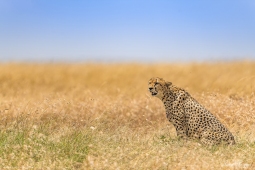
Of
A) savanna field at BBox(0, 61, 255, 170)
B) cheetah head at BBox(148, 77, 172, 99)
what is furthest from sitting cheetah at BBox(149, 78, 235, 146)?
savanna field at BBox(0, 61, 255, 170)

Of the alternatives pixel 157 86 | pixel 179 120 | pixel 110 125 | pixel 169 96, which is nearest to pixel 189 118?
pixel 179 120

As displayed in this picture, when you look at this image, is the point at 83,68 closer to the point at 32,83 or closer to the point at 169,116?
the point at 32,83

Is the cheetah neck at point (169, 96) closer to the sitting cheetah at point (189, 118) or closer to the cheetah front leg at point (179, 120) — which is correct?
the sitting cheetah at point (189, 118)

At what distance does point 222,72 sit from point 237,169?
33.7ft

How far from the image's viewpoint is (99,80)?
14.7m

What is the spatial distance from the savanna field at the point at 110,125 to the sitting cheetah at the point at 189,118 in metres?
0.17

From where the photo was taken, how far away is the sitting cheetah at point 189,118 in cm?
669

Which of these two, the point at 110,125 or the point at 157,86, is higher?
the point at 157,86

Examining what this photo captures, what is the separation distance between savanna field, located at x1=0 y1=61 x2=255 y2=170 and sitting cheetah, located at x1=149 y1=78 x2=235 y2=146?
172 millimetres

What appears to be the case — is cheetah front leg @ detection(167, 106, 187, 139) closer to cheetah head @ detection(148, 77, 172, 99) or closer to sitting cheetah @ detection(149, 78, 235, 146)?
sitting cheetah @ detection(149, 78, 235, 146)

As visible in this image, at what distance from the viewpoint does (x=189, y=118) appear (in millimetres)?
6805

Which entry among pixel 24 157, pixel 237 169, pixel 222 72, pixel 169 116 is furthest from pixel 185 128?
pixel 222 72

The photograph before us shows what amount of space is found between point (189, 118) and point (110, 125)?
1.78 metres

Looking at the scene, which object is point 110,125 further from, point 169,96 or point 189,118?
point 189,118
